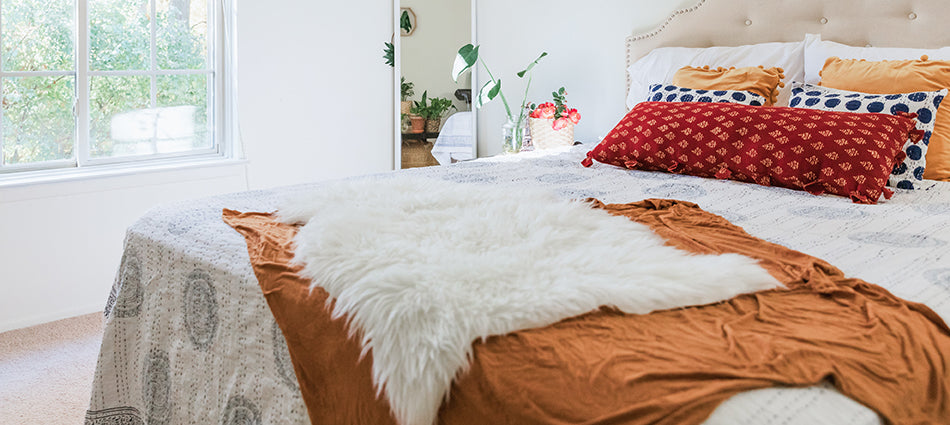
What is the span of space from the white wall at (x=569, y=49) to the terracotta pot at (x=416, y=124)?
34 centimetres

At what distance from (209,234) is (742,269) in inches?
42.0

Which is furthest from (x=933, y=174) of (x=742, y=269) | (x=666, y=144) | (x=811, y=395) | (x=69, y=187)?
(x=69, y=187)

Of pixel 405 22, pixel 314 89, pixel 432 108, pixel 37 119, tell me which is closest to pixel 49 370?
pixel 37 119

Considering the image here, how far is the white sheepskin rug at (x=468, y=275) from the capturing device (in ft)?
3.34

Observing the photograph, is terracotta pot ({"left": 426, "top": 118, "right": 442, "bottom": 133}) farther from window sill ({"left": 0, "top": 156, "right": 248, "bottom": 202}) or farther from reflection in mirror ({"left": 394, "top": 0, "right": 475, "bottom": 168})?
window sill ({"left": 0, "top": 156, "right": 248, "bottom": 202})

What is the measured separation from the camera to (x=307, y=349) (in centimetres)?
122

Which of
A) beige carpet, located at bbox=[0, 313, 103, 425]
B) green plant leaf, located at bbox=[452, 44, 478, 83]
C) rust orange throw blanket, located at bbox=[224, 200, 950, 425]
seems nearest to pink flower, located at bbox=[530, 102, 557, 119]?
green plant leaf, located at bbox=[452, 44, 478, 83]

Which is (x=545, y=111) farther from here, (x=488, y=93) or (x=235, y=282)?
(x=235, y=282)

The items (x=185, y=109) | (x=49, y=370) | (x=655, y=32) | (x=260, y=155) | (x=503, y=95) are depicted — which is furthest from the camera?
(x=503, y=95)

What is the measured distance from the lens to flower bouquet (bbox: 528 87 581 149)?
135 inches

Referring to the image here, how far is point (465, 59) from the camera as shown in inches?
149

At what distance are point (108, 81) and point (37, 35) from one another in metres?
0.30

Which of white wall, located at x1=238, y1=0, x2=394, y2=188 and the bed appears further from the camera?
white wall, located at x1=238, y1=0, x2=394, y2=188

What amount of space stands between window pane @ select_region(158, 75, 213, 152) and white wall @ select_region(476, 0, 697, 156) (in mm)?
1445
